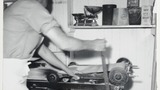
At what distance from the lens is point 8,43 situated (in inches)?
34.9

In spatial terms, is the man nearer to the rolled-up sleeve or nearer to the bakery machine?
the rolled-up sleeve

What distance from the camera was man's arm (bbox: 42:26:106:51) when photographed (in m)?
0.84

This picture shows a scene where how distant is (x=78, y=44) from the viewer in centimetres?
88

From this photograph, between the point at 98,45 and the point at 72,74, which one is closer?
the point at 98,45

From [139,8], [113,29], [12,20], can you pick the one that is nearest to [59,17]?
[113,29]

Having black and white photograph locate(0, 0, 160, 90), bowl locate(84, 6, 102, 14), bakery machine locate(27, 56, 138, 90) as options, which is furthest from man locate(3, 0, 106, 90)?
bowl locate(84, 6, 102, 14)

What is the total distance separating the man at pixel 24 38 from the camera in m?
0.84

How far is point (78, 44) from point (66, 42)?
1.9 inches

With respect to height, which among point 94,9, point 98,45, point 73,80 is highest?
point 94,9

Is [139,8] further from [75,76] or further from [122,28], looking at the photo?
[75,76]

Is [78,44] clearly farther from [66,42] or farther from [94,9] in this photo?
[94,9]

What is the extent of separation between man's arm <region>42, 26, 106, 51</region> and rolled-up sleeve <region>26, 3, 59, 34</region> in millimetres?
15

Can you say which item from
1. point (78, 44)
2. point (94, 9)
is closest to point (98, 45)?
point (78, 44)

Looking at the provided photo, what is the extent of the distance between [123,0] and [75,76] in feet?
2.47
